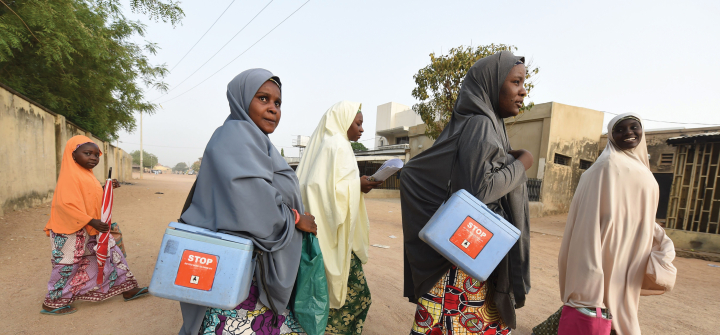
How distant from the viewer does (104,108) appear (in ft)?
35.3

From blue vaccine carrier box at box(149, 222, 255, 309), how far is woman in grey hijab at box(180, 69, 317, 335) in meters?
0.13

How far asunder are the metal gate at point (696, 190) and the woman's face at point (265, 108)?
8.47 meters

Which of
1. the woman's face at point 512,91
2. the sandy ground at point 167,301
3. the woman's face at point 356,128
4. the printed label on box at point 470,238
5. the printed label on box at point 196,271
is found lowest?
the sandy ground at point 167,301

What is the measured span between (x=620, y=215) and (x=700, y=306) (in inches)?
134

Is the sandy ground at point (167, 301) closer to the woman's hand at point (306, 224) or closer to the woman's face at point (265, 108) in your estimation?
the woman's hand at point (306, 224)

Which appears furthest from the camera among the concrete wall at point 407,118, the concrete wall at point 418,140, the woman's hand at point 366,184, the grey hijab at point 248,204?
the concrete wall at point 407,118

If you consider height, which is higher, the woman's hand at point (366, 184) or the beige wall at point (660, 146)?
the beige wall at point (660, 146)

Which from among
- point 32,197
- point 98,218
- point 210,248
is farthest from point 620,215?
point 32,197

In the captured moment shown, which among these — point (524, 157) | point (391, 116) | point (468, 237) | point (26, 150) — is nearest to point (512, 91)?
point (524, 157)

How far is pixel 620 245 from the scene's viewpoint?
182 cm

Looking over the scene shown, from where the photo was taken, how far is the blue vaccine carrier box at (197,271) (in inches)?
49.7

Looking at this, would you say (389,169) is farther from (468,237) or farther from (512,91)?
(468,237)

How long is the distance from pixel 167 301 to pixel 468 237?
3.39 meters

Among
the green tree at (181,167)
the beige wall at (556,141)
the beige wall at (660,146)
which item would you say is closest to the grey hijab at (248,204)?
the beige wall at (556,141)
